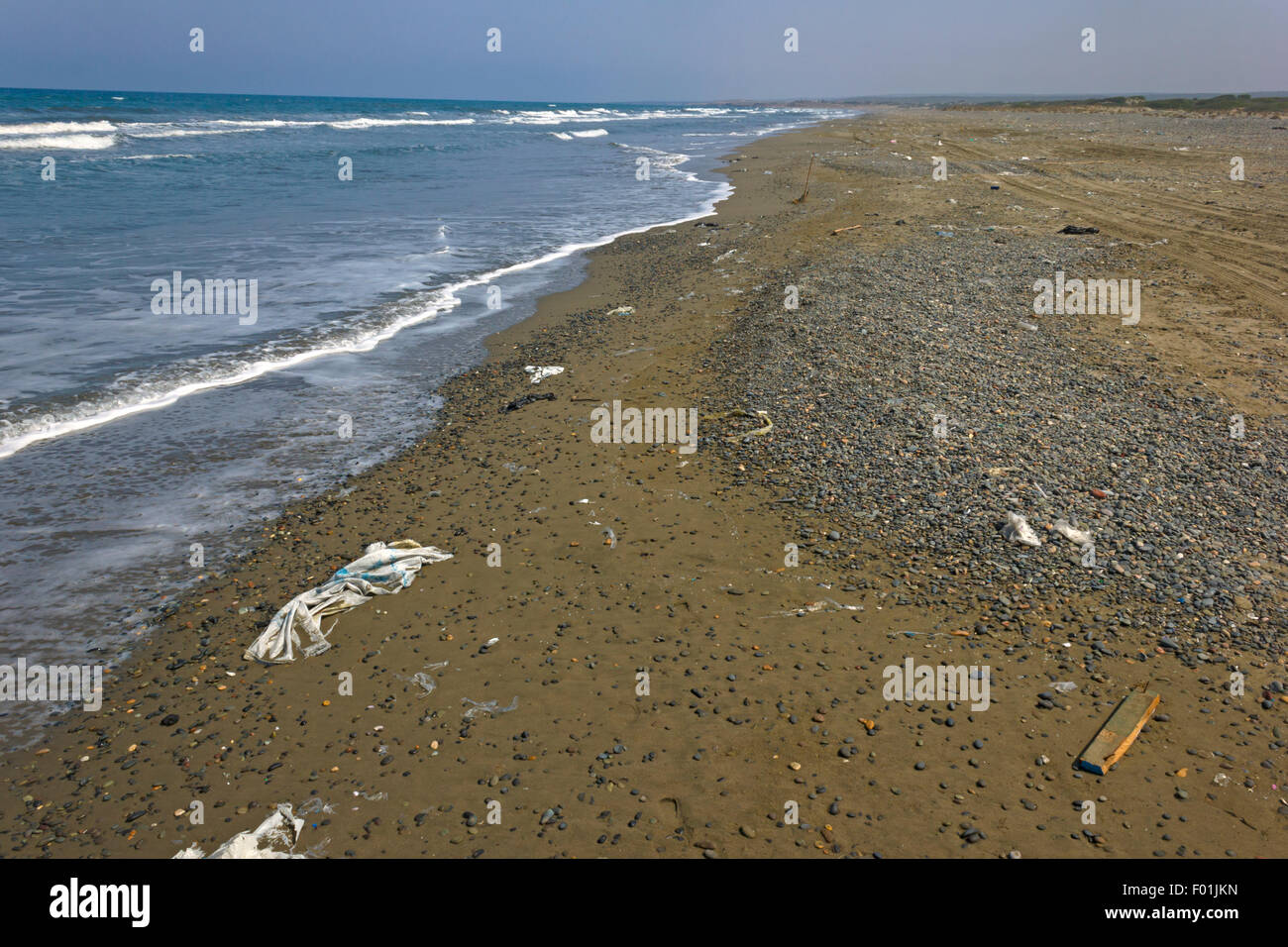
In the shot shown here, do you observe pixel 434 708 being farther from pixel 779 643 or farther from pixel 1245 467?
pixel 1245 467

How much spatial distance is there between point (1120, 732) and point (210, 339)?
14.4 metres

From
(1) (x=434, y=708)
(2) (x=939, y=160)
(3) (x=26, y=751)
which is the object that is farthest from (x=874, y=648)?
(2) (x=939, y=160)

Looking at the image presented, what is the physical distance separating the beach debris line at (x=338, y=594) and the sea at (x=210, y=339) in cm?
122

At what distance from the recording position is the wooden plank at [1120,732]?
15.1 feet

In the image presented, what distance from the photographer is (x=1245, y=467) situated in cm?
771

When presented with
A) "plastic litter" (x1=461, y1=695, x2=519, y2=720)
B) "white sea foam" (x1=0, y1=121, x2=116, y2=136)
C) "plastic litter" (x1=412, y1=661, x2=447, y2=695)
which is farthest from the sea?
"white sea foam" (x1=0, y1=121, x2=116, y2=136)

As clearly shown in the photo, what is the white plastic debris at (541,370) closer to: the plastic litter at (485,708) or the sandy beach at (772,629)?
the sandy beach at (772,629)

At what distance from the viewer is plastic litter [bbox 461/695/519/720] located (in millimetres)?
5258

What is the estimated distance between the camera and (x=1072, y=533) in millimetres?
6633

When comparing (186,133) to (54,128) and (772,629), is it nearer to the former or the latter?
(54,128)

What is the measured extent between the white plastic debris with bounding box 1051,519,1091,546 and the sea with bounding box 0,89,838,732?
24.9 ft

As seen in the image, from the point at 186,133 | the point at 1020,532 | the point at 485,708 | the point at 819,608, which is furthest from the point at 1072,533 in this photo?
the point at 186,133

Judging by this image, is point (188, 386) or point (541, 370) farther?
point (541, 370)
